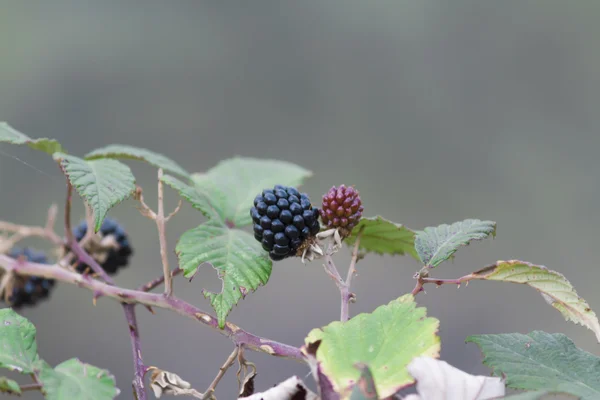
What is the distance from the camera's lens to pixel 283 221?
0.60 meters

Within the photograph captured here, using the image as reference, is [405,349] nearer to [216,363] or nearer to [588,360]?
[588,360]

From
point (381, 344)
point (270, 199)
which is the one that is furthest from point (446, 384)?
point (270, 199)

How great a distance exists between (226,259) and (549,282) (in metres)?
0.32

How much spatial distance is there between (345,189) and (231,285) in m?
0.15

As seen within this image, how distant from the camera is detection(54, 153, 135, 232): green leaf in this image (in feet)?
1.98

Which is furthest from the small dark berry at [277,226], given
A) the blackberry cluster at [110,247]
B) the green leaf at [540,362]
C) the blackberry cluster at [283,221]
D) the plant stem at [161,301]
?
the blackberry cluster at [110,247]

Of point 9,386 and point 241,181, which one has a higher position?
point 241,181

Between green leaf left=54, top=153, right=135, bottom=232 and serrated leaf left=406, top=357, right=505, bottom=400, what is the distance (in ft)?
1.09

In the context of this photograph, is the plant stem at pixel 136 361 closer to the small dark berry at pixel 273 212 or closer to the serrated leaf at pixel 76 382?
the serrated leaf at pixel 76 382

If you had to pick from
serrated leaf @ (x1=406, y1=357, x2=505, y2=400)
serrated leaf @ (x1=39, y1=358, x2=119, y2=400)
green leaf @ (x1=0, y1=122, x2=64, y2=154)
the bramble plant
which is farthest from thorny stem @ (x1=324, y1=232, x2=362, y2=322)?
green leaf @ (x1=0, y1=122, x2=64, y2=154)

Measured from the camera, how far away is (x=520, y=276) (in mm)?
555

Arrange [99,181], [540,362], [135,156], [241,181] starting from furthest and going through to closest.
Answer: [241,181]
[135,156]
[99,181]
[540,362]

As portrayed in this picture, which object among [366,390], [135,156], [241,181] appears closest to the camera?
[366,390]

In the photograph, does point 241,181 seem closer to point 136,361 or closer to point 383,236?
point 383,236
